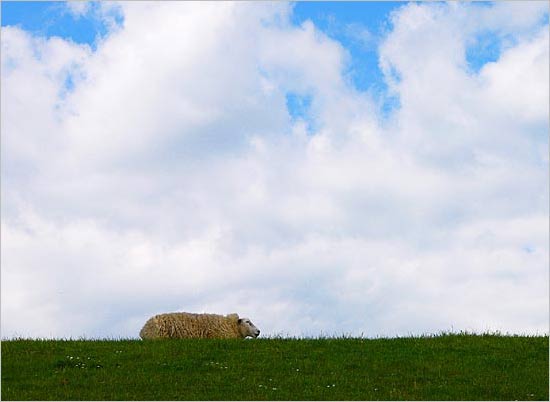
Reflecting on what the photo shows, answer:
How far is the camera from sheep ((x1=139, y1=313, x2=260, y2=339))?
2727cm

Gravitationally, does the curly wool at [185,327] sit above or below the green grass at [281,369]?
above

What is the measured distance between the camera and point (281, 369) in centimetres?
2067

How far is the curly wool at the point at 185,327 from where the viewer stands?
89.4ft

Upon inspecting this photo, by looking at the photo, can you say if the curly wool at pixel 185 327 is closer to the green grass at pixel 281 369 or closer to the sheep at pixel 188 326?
the sheep at pixel 188 326

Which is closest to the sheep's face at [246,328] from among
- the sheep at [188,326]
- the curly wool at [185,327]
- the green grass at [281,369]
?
the sheep at [188,326]

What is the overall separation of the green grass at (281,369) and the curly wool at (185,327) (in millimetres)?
2786

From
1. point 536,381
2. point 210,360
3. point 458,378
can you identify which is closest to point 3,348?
point 210,360

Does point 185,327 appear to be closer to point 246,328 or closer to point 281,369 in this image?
point 246,328

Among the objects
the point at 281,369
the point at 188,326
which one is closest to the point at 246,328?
the point at 188,326

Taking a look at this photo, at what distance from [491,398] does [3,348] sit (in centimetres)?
1291

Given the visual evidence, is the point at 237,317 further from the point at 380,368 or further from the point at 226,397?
the point at 226,397

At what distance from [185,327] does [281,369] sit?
7321 millimetres

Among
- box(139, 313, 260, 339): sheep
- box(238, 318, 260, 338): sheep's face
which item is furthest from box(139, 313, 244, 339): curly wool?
box(238, 318, 260, 338): sheep's face

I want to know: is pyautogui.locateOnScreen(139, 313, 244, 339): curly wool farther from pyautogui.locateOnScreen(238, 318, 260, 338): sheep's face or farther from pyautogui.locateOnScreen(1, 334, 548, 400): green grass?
pyautogui.locateOnScreen(1, 334, 548, 400): green grass
